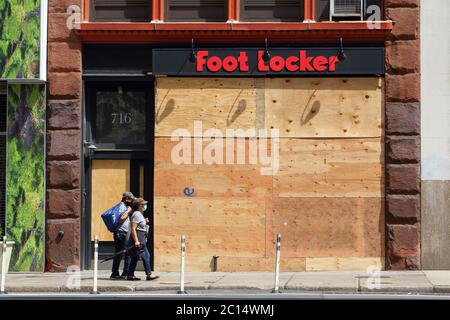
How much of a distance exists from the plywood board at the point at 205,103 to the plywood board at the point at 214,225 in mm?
1758

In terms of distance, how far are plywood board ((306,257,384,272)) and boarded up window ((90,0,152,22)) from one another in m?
7.07

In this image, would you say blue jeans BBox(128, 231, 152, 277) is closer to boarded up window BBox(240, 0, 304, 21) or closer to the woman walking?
the woman walking

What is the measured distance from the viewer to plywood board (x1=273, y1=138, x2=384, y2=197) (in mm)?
19156

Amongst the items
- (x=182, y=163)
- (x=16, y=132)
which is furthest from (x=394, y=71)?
(x=16, y=132)

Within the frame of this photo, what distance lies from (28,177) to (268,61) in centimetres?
633

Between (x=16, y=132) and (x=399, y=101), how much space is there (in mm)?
9072

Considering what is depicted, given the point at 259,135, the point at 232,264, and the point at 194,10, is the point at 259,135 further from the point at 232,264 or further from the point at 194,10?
the point at 194,10

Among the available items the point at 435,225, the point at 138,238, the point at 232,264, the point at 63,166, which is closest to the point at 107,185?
the point at 63,166

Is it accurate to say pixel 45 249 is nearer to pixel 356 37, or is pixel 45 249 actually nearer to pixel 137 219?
pixel 137 219

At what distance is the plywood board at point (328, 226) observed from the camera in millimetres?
19125

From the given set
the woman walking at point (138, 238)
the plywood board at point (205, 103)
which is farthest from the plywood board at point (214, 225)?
the woman walking at point (138, 238)

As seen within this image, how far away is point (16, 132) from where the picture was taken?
19.4 metres

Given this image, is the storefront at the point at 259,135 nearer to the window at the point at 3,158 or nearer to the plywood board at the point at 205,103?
the plywood board at the point at 205,103

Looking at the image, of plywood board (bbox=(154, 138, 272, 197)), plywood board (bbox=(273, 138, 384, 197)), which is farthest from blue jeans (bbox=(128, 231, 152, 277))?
plywood board (bbox=(273, 138, 384, 197))
